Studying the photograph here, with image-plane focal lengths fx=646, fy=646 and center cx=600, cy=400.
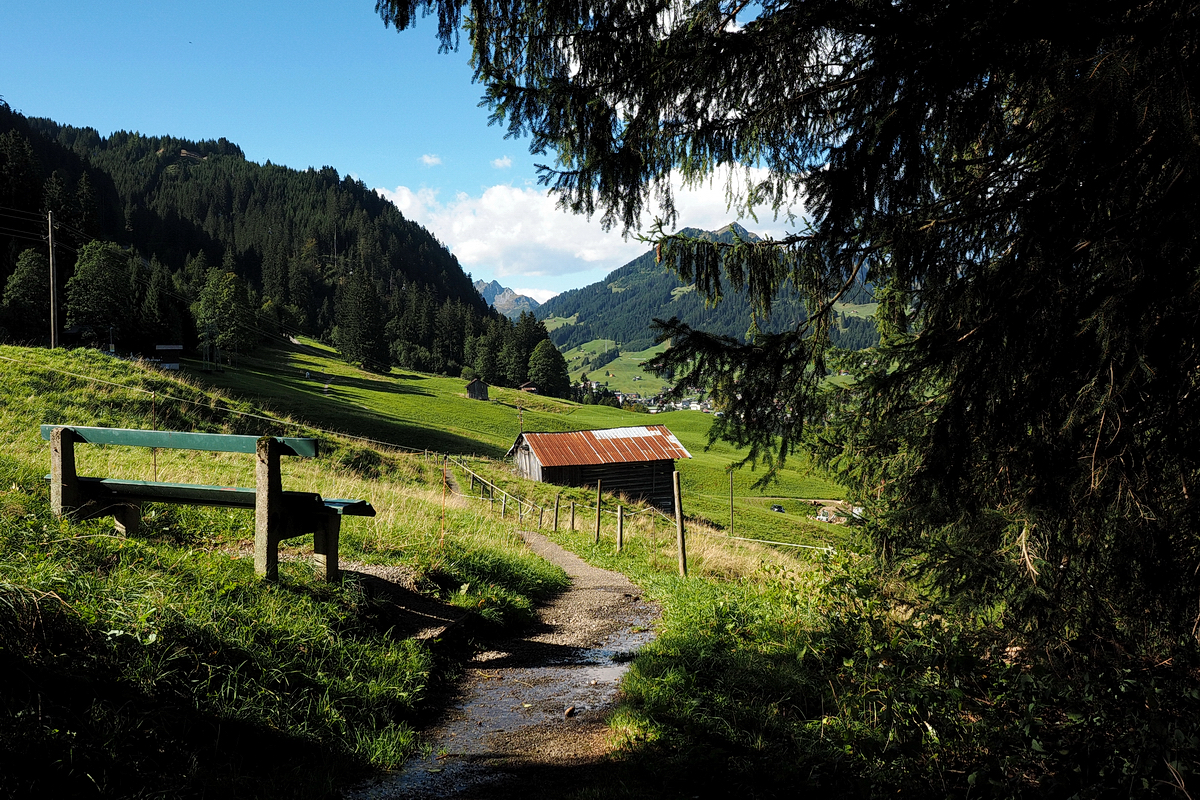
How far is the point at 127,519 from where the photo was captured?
6.26m

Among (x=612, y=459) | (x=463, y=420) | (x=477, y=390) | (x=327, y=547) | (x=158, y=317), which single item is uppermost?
(x=158, y=317)

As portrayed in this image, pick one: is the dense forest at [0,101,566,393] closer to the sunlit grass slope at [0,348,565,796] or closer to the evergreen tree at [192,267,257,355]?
the evergreen tree at [192,267,257,355]

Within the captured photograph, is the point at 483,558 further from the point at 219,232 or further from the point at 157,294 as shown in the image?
the point at 219,232

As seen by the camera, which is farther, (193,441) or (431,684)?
(431,684)

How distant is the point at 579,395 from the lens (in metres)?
130

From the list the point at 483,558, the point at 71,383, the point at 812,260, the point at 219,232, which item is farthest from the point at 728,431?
the point at 219,232

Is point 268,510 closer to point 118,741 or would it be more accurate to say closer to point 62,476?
point 62,476

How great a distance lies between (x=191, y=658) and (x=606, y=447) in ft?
114

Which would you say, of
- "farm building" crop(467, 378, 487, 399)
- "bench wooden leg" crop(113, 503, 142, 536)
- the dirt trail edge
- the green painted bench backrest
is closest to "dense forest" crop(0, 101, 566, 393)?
"farm building" crop(467, 378, 487, 399)

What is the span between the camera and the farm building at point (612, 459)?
37.9 meters

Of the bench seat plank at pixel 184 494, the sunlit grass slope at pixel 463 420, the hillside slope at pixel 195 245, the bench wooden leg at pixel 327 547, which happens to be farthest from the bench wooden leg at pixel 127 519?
the hillside slope at pixel 195 245

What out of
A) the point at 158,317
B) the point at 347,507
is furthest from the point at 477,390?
the point at 347,507

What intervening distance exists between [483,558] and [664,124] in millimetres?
6357

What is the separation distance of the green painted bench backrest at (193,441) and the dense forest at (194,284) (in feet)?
125
